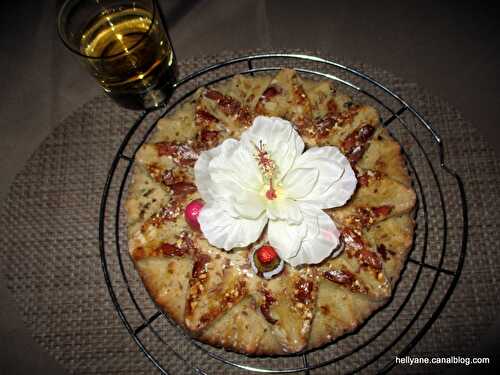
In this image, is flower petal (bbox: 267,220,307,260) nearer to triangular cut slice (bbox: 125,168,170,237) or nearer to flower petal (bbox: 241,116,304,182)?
flower petal (bbox: 241,116,304,182)

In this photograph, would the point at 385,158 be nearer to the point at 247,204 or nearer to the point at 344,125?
the point at 344,125

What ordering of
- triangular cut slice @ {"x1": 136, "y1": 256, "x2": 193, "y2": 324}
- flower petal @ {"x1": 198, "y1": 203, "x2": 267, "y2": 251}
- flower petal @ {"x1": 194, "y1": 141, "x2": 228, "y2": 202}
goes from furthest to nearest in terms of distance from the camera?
triangular cut slice @ {"x1": 136, "y1": 256, "x2": 193, "y2": 324}
flower petal @ {"x1": 194, "y1": 141, "x2": 228, "y2": 202}
flower petal @ {"x1": 198, "y1": 203, "x2": 267, "y2": 251}

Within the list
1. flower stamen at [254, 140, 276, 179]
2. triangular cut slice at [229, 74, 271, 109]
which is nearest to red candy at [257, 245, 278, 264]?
flower stamen at [254, 140, 276, 179]

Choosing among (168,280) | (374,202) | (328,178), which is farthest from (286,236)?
(168,280)

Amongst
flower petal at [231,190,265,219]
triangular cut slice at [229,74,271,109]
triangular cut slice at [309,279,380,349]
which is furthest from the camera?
triangular cut slice at [229,74,271,109]

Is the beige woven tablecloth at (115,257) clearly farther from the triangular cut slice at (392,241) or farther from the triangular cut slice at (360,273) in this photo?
the triangular cut slice at (360,273)

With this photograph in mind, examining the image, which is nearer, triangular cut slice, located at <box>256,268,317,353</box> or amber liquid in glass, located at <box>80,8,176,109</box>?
triangular cut slice, located at <box>256,268,317,353</box>

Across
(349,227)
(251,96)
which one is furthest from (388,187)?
(251,96)
